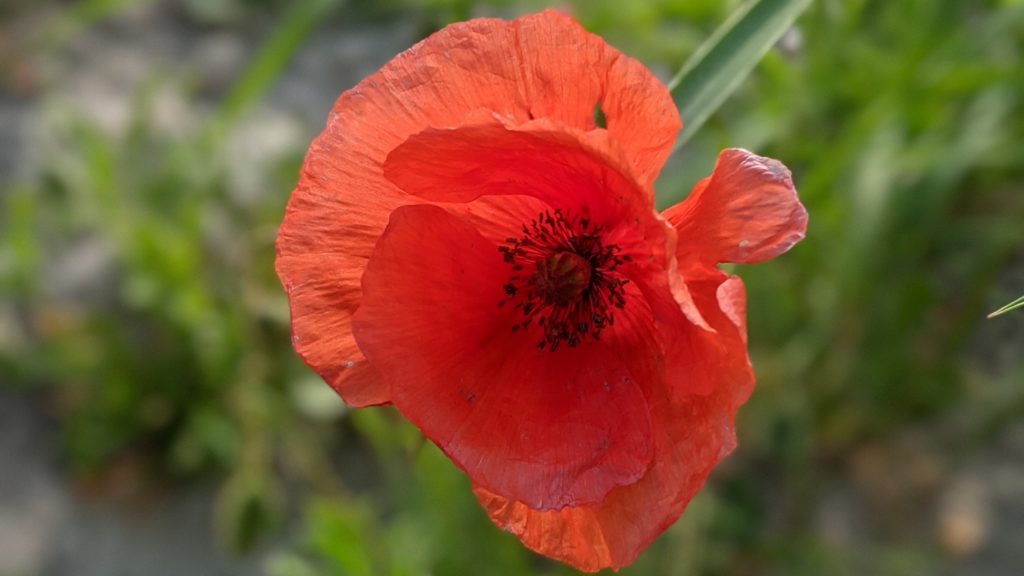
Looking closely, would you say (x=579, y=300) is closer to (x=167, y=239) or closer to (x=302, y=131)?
(x=167, y=239)

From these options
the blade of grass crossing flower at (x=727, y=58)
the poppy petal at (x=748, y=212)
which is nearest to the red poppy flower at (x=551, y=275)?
the poppy petal at (x=748, y=212)

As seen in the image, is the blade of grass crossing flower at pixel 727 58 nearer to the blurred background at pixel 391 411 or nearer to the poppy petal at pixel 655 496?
the poppy petal at pixel 655 496

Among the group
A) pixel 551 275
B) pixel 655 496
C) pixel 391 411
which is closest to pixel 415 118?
pixel 551 275

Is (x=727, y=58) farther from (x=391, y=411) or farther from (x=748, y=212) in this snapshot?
(x=391, y=411)

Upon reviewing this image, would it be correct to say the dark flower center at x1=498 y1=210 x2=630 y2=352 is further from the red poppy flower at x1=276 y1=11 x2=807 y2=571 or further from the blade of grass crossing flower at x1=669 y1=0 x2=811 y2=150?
the blade of grass crossing flower at x1=669 y1=0 x2=811 y2=150

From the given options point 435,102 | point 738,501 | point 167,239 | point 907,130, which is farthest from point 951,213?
point 167,239

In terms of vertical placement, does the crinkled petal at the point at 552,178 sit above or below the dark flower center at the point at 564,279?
above
